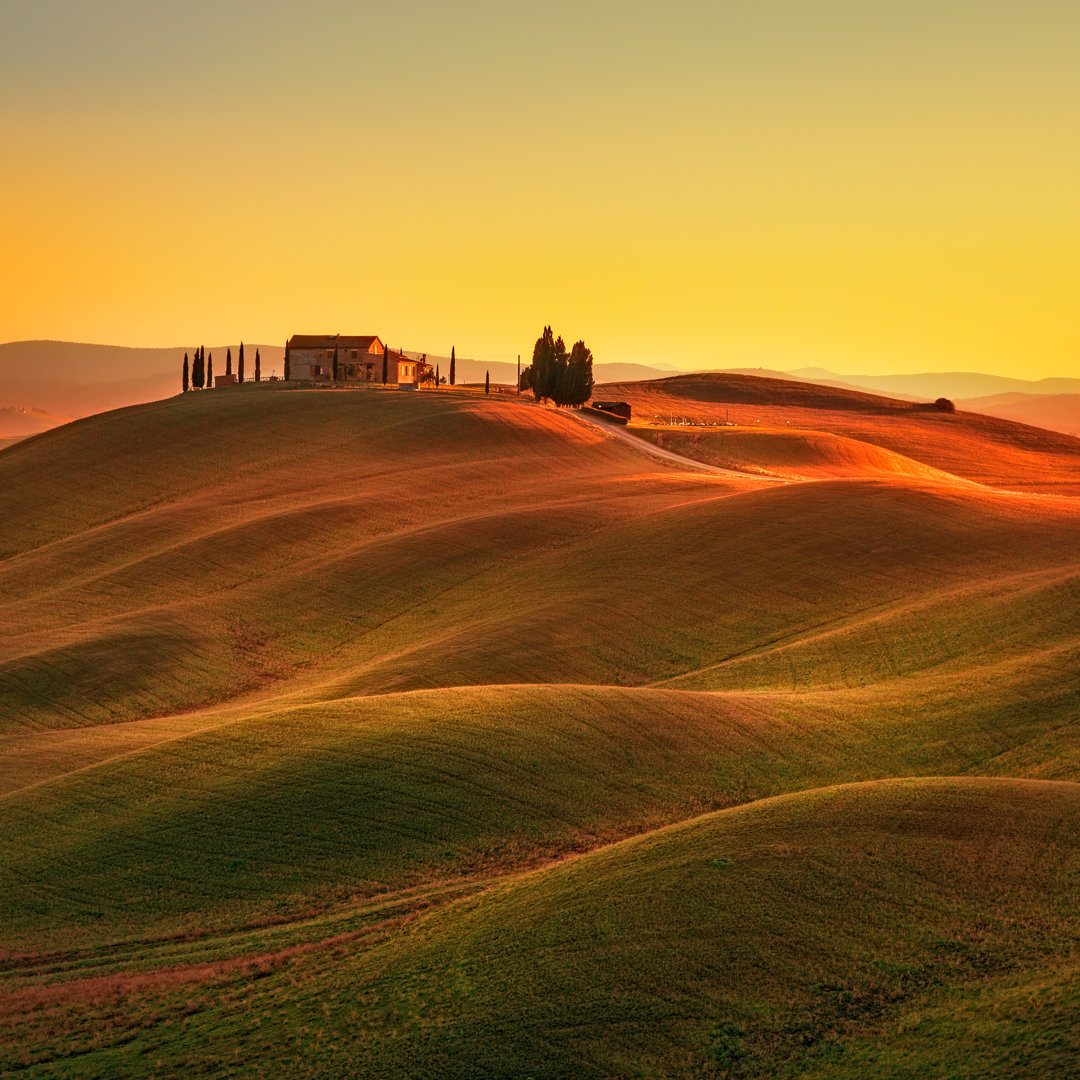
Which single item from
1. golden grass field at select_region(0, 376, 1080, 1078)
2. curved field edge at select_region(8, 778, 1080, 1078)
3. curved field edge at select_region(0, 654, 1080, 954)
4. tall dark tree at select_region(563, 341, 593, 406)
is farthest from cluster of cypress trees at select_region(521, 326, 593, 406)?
curved field edge at select_region(8, 778, 1080, 1078)

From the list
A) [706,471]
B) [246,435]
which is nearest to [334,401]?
[246,435]

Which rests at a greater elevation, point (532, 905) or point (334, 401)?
point (334, 401)

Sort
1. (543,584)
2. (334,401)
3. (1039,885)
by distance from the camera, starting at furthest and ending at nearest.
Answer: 1. (334,401)
2. (543,584)
3. (1039,885)

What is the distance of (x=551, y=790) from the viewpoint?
89.6 ft

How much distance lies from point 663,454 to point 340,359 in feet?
165

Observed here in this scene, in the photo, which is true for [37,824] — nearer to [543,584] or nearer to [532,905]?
[532,905]

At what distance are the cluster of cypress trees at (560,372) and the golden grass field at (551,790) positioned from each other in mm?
55167

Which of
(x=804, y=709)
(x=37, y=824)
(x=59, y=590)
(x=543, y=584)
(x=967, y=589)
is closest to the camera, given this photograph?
(x=37, y=824)

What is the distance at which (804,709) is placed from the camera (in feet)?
110

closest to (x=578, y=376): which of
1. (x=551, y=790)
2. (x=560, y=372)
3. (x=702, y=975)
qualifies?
(x=560, y=372)

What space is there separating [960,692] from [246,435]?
2734 inches

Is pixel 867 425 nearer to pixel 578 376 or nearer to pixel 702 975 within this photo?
pixel 578 376

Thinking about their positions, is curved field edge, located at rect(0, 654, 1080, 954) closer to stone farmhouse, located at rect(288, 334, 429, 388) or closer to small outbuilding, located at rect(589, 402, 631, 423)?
small outbuilding, located at rect(589, 402, 631, 423)

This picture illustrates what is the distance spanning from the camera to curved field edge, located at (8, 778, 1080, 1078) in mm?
15438
